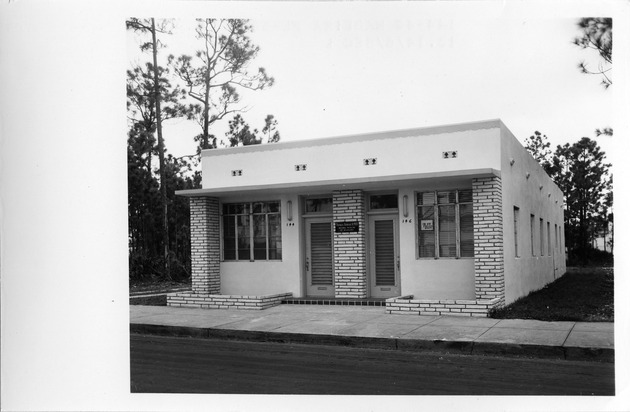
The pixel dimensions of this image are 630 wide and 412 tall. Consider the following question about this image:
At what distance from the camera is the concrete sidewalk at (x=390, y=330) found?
9.45 m

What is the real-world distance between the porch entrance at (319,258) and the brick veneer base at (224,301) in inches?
24.3

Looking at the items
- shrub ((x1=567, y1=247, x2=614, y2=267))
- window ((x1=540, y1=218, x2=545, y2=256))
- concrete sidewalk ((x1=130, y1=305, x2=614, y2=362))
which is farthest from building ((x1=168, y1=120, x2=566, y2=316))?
shrub ((x1=567, y1=247, x2=614, y2=267))

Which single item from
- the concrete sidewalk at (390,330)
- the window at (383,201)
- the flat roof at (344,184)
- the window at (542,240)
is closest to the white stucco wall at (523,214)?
the window at (542,240)

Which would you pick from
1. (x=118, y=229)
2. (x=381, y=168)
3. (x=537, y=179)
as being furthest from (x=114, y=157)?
(x=537, y=179)

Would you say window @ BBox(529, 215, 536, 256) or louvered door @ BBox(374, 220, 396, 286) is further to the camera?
window @ BBox(529, 215, 536, 256)

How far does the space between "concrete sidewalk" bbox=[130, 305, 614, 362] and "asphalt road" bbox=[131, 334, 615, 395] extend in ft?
1.15

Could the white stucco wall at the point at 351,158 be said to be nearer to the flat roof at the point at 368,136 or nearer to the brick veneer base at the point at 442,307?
the flat roof at the point at 368,136

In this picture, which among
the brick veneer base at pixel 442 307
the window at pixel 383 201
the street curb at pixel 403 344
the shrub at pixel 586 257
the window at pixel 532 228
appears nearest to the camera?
the street curb at pixel 403 344

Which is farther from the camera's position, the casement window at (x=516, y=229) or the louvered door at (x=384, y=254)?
the casement window at (x=516, y=229)

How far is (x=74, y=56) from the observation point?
301 inches

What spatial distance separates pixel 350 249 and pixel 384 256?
0.80 meters

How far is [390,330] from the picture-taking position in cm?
1085

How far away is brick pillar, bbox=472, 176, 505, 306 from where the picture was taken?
12969 mm

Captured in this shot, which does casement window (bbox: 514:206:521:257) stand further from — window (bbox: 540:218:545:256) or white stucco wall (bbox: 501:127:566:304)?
window (bbox: 540:218:545:256)
